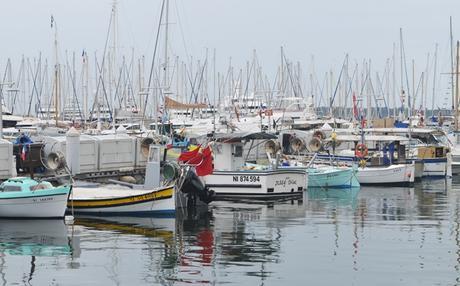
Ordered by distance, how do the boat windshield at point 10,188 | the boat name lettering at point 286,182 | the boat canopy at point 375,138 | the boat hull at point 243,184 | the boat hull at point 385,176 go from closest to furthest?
the boat windshield at point 10,188, the boat hull at point 243,184, the boat name lettering at point 286,182, the boat hull at point 385,176, the boat canopy at point 375,138

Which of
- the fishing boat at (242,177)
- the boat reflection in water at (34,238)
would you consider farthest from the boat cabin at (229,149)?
the boat reflection in water at (34,238)

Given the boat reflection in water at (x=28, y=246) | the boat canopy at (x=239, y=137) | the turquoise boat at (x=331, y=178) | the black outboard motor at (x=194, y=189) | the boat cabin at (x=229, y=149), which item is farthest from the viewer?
the turquoise boat at (x=331, y=178)

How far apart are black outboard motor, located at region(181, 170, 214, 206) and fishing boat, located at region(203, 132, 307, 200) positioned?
11.6 ft

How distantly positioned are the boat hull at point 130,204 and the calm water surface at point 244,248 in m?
0.78

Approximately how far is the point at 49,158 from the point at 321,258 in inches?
812

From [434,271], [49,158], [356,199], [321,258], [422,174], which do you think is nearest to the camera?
[434,271]

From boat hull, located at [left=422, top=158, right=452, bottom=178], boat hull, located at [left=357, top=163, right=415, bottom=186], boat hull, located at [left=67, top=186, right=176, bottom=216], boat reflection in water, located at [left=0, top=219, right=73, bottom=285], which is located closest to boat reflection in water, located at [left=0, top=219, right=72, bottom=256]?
boat reflection in water, located at [left=0, top=219, right=73, bottom=285]

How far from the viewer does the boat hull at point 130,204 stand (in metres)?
37.6

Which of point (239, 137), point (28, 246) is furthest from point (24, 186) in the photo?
point (239, 137)

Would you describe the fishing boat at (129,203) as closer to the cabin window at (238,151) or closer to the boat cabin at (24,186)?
the boat cabin at (24,186)

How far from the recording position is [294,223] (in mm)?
37094

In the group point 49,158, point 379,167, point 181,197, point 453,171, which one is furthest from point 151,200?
point 453,171

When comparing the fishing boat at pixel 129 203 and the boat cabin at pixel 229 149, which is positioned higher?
the boat cabin at pixel 229 149

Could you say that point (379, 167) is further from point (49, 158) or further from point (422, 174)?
point (49, 158)
